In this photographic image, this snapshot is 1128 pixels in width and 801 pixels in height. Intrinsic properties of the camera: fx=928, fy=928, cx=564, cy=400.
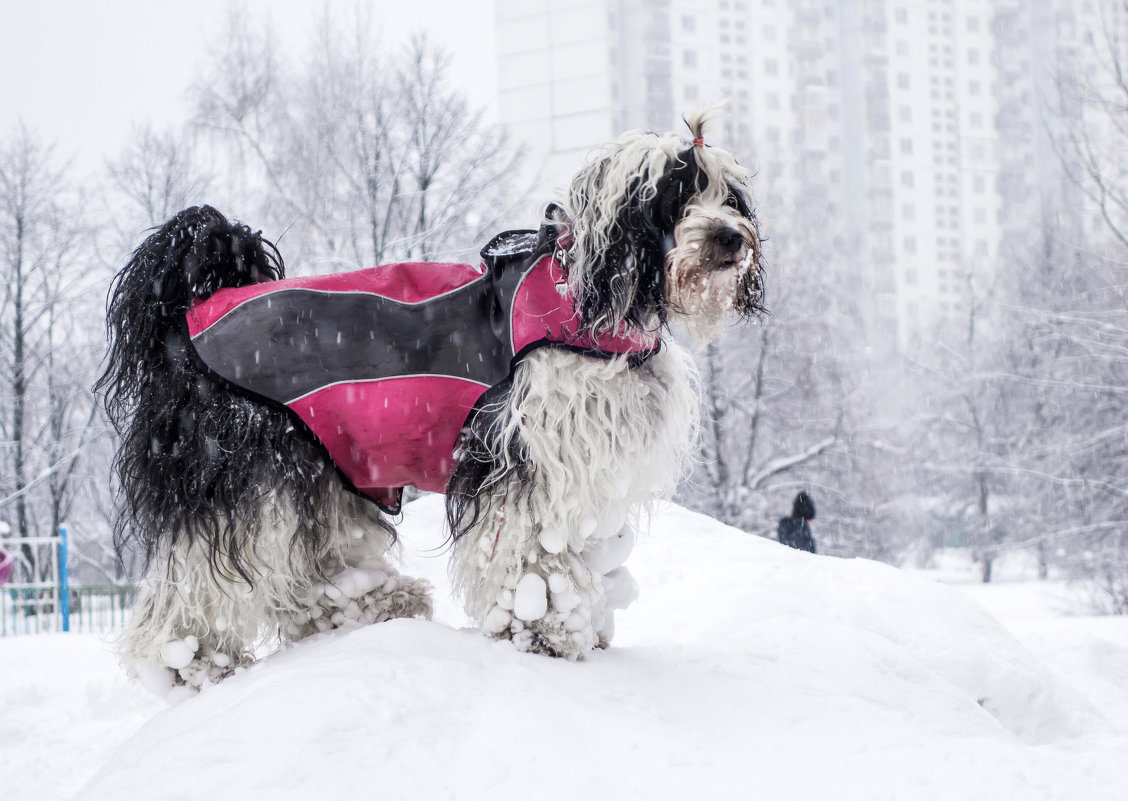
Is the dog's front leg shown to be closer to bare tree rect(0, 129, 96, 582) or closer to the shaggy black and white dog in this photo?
the shaggy black and white dog

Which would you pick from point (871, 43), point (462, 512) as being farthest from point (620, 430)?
point (871, 43)

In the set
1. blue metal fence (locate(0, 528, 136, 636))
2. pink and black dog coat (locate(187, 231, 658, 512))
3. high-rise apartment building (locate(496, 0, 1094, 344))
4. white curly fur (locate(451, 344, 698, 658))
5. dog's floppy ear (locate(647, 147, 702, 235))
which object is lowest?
blue metal fence (locate(0, 528, 136, 636))

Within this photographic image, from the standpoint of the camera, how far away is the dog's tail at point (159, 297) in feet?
10.3

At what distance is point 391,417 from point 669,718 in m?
1.30

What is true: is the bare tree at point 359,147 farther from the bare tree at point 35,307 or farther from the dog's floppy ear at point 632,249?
the dog's floppy ear at point 632,249

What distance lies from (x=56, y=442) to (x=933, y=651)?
66.8 ft

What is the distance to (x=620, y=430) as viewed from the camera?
3.01 metres

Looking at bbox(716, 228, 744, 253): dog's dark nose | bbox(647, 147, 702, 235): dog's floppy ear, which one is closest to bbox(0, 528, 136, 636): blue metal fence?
bbox(647, 147, 702, 235): dog's floppy ear

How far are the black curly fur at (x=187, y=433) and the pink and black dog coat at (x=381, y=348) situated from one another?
0.09 metres

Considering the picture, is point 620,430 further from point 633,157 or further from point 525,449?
point 633,157

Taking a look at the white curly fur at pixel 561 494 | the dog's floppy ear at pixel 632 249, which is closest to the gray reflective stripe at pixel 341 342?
the white curly fur at pixel 561 494

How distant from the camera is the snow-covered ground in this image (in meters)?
1.98

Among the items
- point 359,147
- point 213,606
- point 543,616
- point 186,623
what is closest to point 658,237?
point 543,616

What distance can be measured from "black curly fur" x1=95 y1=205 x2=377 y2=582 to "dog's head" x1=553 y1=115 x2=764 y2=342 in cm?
111
